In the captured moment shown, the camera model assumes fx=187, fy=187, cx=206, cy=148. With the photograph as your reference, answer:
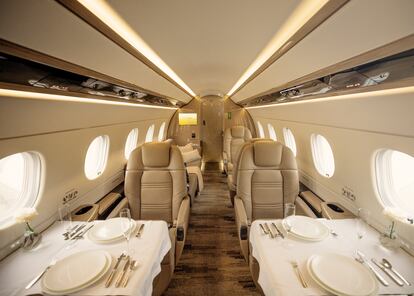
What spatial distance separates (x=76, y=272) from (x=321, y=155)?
3.62 meters

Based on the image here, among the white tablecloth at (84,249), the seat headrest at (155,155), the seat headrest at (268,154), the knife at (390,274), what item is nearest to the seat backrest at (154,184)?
the seat headrest at (155,155)

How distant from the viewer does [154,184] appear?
2.65 meters

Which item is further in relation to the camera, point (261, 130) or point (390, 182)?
point (261, 130)

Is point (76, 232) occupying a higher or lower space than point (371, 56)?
lower

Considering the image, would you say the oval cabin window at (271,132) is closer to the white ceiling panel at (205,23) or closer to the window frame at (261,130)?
the window frame at (261,130)

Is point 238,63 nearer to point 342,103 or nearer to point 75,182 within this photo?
point 342,103

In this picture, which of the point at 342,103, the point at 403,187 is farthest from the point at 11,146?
the point at 403,187

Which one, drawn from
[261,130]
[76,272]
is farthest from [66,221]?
[261,130]

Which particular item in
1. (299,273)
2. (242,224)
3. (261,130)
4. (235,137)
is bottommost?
(242,224)

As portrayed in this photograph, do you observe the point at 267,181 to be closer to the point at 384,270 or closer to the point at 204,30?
the point at 384,270

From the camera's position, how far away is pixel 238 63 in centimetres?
236

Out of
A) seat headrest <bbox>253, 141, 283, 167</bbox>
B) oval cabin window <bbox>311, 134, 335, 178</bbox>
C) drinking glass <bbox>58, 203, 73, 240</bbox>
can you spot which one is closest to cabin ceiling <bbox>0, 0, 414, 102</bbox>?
seat headrest <bbox>253, 141, 283, 167</bbox>

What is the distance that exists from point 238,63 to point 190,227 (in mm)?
2948

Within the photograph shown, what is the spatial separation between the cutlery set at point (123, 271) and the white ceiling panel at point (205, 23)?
1.60 m
